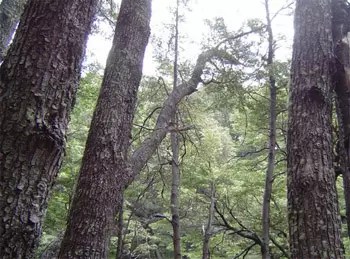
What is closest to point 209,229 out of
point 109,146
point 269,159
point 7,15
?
point 269,159

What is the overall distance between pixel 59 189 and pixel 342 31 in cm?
796

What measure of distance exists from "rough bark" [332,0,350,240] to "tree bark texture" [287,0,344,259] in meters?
0.07

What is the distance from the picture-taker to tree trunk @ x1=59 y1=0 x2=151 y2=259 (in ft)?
10.3

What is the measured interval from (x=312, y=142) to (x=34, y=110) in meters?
1.61

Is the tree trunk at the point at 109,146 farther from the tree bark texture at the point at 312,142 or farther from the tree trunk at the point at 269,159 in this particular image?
the tree trunk at the point at 269,159

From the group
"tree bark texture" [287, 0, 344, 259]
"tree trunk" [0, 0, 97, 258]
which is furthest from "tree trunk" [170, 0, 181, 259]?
"tree trunk" [0, 0, 97, 258]

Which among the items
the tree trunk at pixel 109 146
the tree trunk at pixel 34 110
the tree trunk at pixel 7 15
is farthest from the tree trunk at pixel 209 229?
the tree trunk at pixel 34 110

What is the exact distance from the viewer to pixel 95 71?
8273 mm

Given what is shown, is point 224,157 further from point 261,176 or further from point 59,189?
point 59,189

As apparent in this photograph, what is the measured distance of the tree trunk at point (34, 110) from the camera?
128 cm

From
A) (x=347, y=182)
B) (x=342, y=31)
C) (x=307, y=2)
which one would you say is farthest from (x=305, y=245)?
(x=307, y=2)

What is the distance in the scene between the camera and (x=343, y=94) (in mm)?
2305

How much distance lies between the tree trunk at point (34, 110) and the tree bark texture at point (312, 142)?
4.63ft

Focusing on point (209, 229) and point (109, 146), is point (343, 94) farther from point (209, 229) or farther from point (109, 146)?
point (209, 229)
